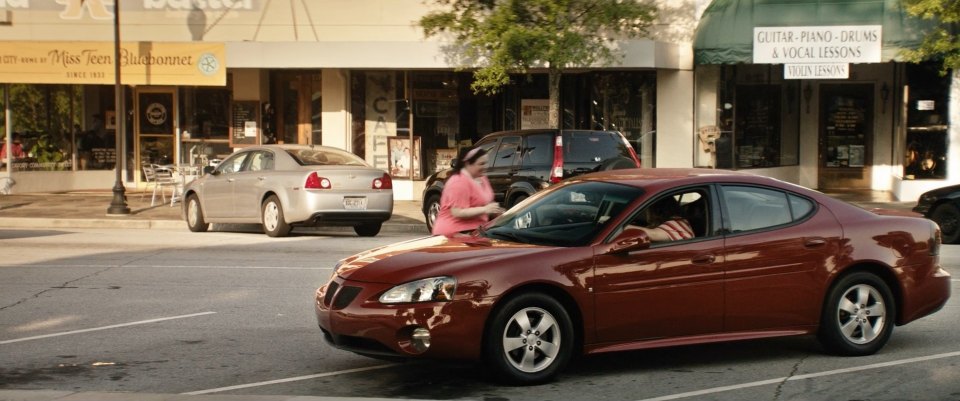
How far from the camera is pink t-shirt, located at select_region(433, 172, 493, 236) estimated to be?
9.90 m

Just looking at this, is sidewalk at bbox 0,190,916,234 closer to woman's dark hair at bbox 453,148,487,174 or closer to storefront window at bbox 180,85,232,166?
storefront window at bbox 180,85,232,166

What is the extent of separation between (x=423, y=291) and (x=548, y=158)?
1139 centimetres

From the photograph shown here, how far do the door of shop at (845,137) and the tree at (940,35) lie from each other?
5222mm

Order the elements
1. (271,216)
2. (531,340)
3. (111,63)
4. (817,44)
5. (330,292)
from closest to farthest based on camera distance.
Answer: (531,340), (330,292), (271,216), (817,44), (111,63)

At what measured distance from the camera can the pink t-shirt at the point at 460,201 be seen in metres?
9.90

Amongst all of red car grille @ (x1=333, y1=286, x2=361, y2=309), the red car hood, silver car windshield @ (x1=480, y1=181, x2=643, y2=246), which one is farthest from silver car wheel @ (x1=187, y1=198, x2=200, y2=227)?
red car grille @ (x1=333, y1=286, x2=361, y2=309)

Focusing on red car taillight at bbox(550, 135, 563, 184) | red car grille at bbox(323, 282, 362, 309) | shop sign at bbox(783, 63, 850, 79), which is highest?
shop sign at bbox(783, 63, 850, 79)

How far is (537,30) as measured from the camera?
2195 cm

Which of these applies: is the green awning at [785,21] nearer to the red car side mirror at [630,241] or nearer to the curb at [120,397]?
the red car side mirror at [630,241]

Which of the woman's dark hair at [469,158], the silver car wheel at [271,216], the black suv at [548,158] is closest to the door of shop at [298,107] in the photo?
the silver car wheel at [271,216]

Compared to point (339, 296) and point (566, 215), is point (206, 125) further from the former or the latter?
point (339, 296)

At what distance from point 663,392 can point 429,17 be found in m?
16.4

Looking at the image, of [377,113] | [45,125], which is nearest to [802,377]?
[377,113]

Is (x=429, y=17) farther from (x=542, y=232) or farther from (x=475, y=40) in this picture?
(x=542, y=232)
